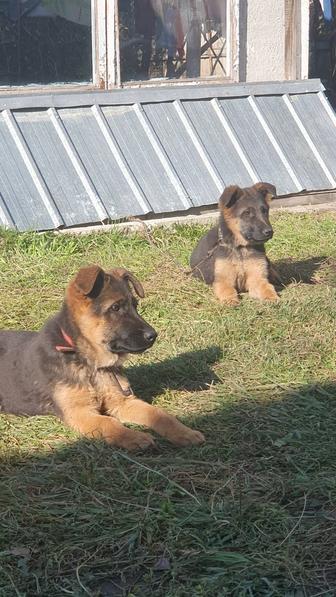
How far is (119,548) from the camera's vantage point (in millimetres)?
4285

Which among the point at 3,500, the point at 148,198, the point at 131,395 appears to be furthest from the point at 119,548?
the point at 148,198

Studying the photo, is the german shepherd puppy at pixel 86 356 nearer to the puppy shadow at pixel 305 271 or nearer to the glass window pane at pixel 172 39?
the puppy shadow at pixel 305 271

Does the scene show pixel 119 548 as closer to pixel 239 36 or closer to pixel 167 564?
pixel 167 564

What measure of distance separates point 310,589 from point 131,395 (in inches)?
90.1

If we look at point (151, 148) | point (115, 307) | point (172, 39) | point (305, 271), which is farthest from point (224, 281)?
point (172, 39)

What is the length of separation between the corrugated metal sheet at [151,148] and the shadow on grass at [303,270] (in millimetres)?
1988

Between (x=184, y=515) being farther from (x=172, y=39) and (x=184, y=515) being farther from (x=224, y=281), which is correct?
(x=172, y=39)

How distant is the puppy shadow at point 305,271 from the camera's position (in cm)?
915

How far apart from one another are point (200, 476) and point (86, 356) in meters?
1.31

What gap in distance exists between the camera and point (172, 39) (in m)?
13.2

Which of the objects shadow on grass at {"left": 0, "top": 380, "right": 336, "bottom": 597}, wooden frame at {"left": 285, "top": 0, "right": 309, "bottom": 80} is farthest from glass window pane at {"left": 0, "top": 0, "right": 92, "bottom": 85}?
shadow on grass at {"left": 0, "top": 380, "right": 336, "bottom": 597}

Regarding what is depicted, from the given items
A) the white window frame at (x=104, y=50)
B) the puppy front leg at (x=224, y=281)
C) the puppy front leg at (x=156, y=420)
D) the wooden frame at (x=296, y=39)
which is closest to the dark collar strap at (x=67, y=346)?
the puppy front leg at (x=156, y=420)

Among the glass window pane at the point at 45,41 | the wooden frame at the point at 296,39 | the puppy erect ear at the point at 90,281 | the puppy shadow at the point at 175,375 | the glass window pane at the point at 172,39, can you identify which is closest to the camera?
the puppy erect ear at the point at 90,281

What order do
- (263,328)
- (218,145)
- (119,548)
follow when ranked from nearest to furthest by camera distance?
1. (119,548)
2. (263,328)
3. (218,145)
